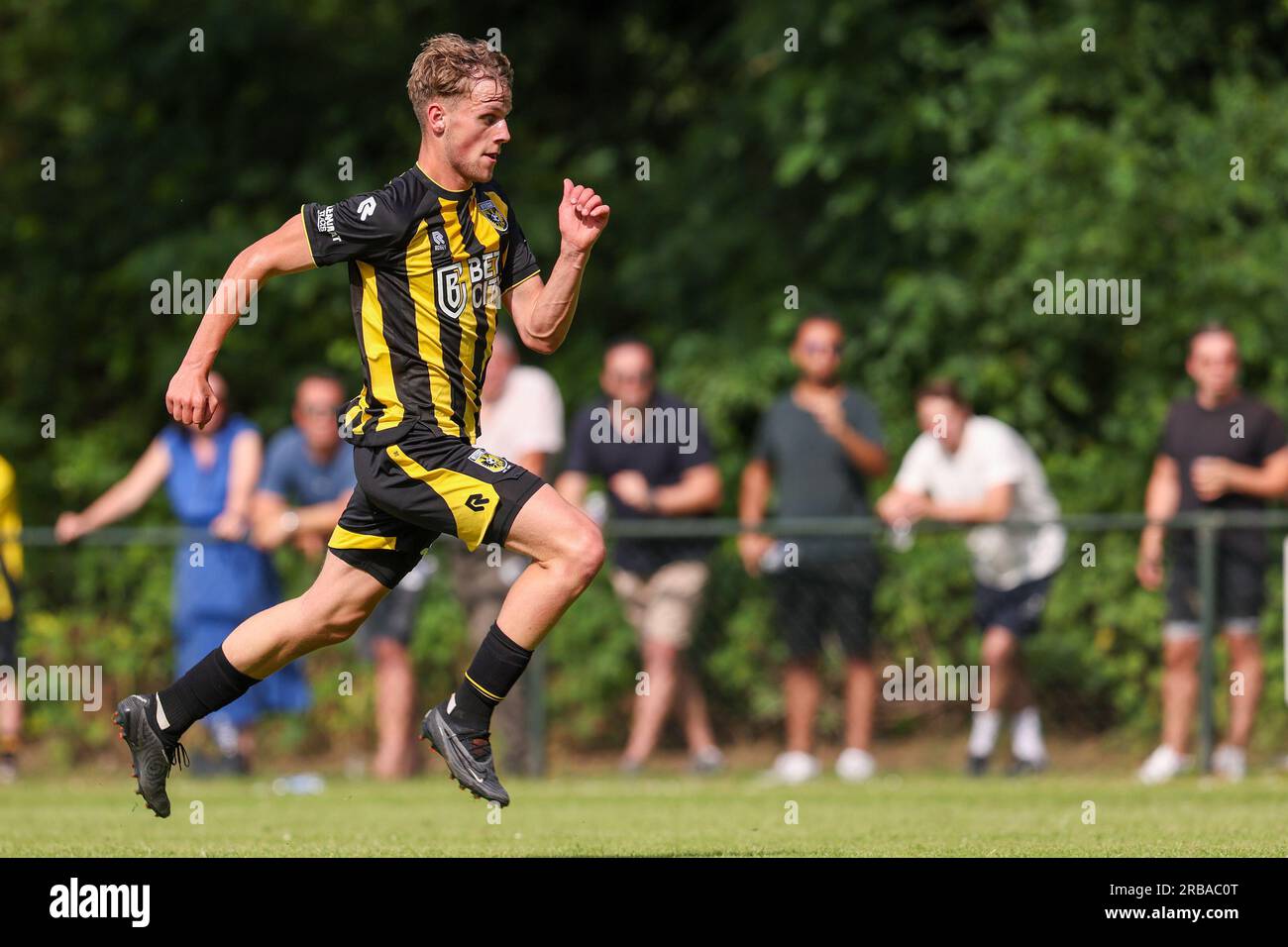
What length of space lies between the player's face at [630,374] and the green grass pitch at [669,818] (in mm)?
2110

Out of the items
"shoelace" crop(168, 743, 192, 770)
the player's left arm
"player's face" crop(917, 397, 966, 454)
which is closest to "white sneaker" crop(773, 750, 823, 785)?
"player's face" crop(917, 397, 966, 454)

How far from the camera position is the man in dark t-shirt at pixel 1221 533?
10.7 m

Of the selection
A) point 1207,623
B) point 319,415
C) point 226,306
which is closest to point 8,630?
point 319,415

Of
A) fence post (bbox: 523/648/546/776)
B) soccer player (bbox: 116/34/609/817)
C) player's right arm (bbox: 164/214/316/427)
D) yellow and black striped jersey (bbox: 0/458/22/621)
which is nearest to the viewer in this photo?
player's right arm (bbox: 164/214/316/427)

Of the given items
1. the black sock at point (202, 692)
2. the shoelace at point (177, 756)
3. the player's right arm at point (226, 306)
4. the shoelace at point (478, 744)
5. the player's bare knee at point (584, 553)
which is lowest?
the shoelace at point (177, 756)

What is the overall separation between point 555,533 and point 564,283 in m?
0.78

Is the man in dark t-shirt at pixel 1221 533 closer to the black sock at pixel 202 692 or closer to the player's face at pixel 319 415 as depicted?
the player's face at pixel 319 415

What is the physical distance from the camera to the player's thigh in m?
6.02

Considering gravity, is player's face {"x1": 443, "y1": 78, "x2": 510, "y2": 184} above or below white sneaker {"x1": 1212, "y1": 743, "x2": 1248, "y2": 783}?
above

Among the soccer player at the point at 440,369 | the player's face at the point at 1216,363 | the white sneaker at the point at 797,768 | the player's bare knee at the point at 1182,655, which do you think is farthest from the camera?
the player's bare knee at the point at 1182,655

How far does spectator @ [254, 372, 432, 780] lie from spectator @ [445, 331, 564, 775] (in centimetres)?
33

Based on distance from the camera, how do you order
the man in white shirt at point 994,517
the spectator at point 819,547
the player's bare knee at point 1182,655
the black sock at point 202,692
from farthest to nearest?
the man in white shirt at point 994,517 < the spectator at point 819,547 < the player's bare knee at point 1182,655 < the black sock at point 202,692

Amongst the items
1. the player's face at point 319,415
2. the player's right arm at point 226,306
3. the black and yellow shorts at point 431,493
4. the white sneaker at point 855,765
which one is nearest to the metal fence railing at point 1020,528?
the player's face at point 319,415

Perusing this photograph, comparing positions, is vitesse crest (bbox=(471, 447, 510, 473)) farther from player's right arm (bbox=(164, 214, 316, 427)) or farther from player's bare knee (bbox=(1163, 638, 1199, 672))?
player's bare knee (bbox=(1163, 638, 1199, 672))
